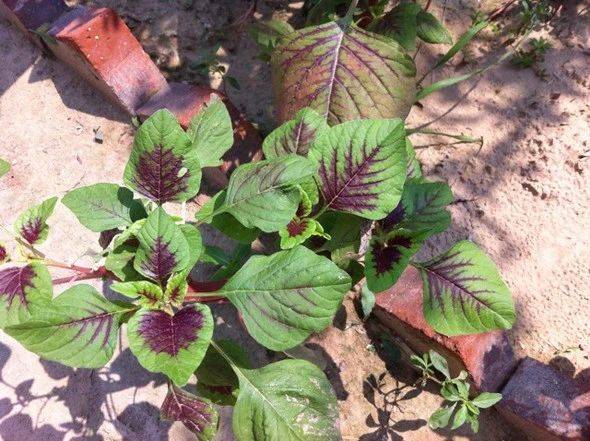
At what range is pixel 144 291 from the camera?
1339mm

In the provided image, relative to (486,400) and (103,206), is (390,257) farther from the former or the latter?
(103,206)

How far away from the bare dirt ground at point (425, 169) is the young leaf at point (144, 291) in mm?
832

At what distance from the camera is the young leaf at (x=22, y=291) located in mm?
1295

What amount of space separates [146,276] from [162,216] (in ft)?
0.60

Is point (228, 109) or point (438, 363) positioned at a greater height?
point (228, 109)

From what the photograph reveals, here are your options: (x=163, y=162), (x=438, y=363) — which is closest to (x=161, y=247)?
(x=163, y=162)

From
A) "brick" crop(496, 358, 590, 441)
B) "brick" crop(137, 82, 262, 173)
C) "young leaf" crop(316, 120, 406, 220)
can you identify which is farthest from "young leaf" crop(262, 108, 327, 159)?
"brick" crop(496, 358, 590, 441)

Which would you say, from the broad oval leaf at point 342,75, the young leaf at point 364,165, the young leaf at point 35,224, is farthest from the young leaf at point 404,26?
the young leaf at point 35,224

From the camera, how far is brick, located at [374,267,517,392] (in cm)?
192

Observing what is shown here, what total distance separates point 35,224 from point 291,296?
72 cm

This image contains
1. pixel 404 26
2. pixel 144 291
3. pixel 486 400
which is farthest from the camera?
pixel 404 26

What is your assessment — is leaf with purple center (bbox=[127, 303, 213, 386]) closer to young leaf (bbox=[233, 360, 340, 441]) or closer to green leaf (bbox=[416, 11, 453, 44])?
young leaf (bbox=[233, 360, 340, 441])

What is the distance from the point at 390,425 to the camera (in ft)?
6.77

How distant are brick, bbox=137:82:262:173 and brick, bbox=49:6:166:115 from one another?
7 cm
